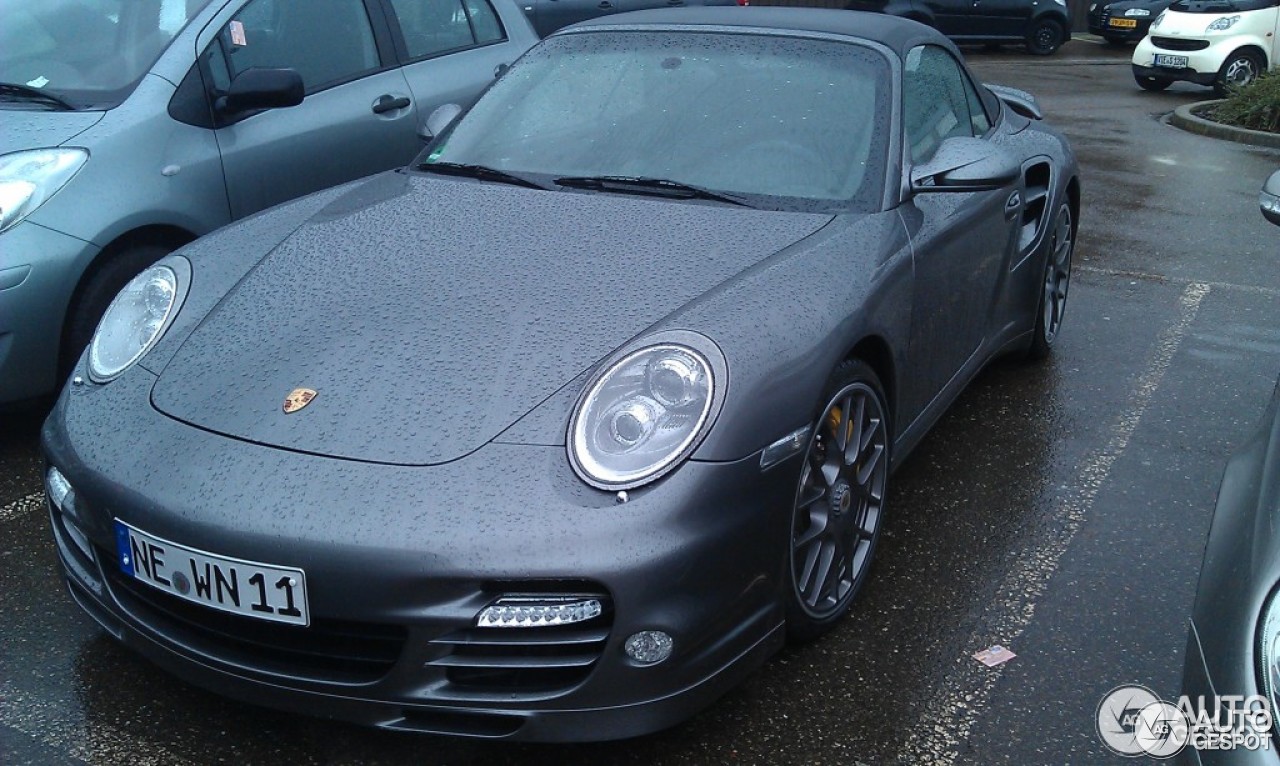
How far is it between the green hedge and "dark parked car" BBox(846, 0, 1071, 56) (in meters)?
6.89

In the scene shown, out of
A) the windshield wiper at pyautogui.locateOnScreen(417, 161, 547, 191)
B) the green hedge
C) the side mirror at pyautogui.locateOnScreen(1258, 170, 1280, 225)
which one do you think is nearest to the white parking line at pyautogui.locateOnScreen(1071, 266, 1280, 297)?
the side mirror at pyautogui.locateOnScreen(1258, 170, 1280, 225)

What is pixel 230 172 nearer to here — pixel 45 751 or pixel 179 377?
pixel 179 377

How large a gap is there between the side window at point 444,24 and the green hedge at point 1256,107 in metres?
8.42

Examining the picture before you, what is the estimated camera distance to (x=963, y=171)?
11.2ft

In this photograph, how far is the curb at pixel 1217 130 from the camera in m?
11.1

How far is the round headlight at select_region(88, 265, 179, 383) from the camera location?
9.53 feet

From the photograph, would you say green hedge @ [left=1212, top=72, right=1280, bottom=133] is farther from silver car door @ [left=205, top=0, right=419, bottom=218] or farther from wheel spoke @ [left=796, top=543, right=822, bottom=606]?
wheel spoke @ [left=796, top=543, right=822, bottom=606]

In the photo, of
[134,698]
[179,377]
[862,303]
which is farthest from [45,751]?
[862,303]

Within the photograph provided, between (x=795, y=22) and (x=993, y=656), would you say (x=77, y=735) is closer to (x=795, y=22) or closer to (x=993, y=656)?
(x=993, y=656)

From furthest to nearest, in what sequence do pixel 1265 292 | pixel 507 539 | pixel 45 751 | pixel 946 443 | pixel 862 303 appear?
pixel 1265 292
pixel 946 443
pixel 862 303
pixel 45 751
pixel 507 539

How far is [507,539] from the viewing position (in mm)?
2264

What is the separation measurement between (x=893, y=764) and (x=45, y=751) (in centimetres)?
172

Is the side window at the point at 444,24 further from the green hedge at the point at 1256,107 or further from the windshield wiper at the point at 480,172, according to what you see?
→ the green hedge at the point at 1256,107

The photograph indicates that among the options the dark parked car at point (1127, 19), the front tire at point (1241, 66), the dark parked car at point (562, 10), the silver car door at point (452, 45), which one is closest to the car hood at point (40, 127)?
the silver car door at point (452, 45)
